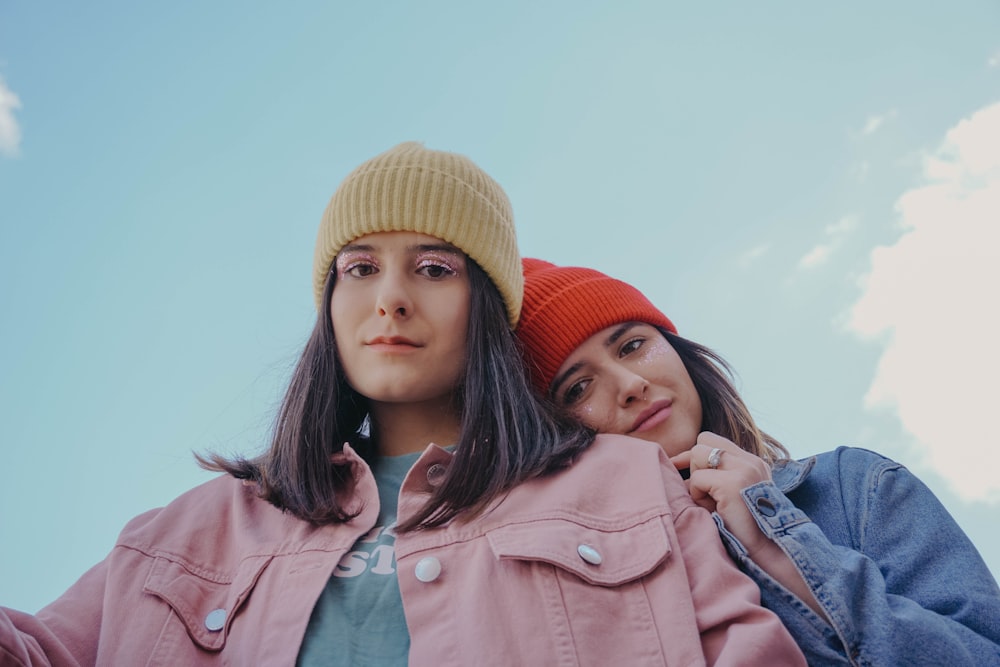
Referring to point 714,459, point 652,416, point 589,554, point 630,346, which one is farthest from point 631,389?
point 589,554

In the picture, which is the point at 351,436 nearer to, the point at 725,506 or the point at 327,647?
the point at 327,647

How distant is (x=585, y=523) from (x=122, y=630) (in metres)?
1.06

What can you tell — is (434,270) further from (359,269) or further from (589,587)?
(589,587)

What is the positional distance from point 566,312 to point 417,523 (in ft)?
3.91

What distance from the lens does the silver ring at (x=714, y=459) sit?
2350 millimetres

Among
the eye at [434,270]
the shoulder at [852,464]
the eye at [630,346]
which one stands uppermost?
the eye at [434,270]

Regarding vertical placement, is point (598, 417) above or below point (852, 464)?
above

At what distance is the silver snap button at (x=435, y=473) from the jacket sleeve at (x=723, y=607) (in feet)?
1.91

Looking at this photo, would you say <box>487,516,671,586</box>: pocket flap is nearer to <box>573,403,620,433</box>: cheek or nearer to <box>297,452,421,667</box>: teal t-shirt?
<box>297,452,421,667</box>: teal t-shirt

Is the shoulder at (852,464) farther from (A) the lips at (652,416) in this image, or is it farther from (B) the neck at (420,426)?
(B) the neck at (420,426)

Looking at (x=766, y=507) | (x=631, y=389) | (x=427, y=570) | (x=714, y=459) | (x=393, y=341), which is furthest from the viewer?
(x=631, y=389)

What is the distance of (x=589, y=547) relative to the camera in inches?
80.6

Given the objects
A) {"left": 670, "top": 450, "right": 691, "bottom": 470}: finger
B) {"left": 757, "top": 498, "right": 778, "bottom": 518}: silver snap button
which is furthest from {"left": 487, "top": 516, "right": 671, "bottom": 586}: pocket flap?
{"left": 670, "top": 450, "right": 691, "bottom": 470}: finger

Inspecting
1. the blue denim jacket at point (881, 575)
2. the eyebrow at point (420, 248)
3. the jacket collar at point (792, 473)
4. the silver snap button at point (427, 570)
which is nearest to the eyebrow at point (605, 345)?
the eyebrow at point (420, 248)
